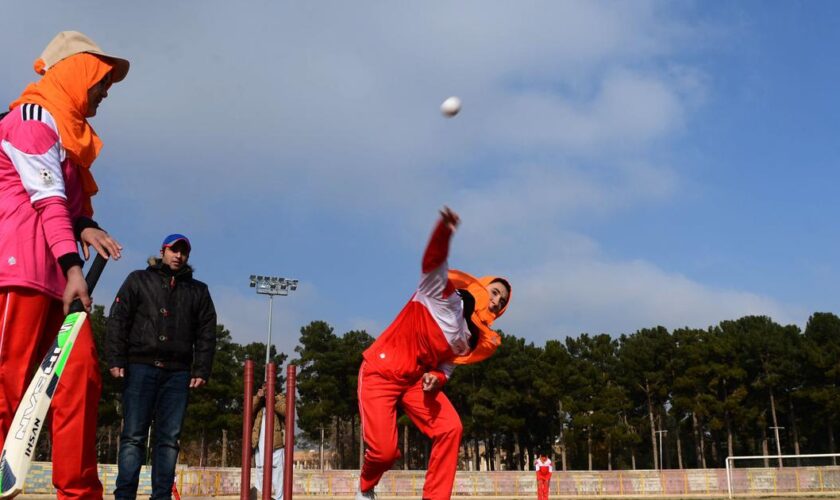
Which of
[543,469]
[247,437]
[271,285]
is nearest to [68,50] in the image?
[247,437]

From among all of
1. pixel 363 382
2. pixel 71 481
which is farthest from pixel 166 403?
pixel 71 481

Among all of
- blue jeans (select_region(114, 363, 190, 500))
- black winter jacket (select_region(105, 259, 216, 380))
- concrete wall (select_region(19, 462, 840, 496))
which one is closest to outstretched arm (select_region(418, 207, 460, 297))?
black winter jacket (select_region(105, 259, 216, 380))

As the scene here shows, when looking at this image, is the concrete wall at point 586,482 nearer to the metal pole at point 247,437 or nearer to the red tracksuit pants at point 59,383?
the metal pole at point 247,437

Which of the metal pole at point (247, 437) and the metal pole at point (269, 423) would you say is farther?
the metal pole at point (269, 423)

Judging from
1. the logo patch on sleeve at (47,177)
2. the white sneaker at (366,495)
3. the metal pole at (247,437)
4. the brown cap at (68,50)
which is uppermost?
the brown cap at (68,50)

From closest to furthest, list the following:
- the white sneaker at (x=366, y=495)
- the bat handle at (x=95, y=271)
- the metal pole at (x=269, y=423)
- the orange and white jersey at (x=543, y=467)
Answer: the bat handle at (x=95, y=271), the white sneaker at (x=366, y=495), the metal pole at (x=269, y=423), the orange and white jersey at (x=543, y=467)

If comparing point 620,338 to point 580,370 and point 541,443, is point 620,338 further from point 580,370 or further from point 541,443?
point 541,443

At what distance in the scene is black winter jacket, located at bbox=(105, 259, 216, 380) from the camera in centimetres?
564

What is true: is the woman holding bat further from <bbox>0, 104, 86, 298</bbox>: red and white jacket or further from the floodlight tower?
the floodlight tower

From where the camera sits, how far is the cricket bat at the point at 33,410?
2990 millimetres

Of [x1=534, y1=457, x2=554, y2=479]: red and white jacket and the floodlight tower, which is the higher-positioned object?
the floodlight tower

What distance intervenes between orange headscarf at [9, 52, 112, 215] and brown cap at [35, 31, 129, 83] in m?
0.02

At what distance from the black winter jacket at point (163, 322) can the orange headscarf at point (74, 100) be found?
2053 mm

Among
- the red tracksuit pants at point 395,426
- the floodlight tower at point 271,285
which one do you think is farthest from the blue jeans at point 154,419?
the floodlight tower at point 271,285
